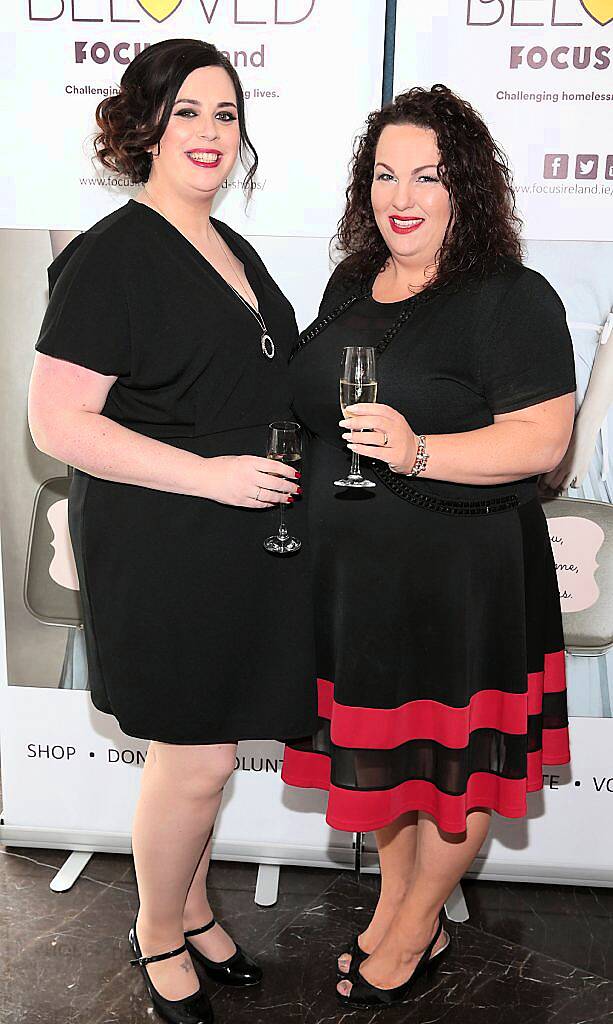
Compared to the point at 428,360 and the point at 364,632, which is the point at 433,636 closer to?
the point at 364,632

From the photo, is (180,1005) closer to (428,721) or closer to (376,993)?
(376,993)

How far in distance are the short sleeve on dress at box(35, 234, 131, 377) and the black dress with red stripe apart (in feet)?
1.30

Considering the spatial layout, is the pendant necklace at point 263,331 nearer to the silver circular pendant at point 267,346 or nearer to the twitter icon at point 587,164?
the silver circular pendant at point 267,346

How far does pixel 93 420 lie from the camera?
1880 mm

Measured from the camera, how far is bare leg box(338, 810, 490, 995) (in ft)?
7.22

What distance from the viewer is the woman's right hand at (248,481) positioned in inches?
73.4

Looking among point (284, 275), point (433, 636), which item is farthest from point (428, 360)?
point (284, 275)

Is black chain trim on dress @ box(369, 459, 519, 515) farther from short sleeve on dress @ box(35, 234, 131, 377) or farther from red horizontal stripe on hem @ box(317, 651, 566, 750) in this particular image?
short sleeve on dress @ box(35, 234, 131, 377)

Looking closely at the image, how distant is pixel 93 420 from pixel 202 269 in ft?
1.19

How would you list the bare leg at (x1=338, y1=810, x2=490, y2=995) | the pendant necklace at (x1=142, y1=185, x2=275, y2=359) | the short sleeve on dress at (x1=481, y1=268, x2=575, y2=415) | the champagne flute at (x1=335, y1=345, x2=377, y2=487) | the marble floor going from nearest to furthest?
the champagne flute at (x1=335, y1=345, x2=377, y2=487)
the short sleeve on dress at (x1=481, y1=268, x2=575, y2=415)
the pendant necklace at (x1=142, y1=185, x2=275, y2=359)
the bare leg at (x1=338, y1=810, x2=490, y2=995)
the marble floor

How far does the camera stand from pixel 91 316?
1842 mm

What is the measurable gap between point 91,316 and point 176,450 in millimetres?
283

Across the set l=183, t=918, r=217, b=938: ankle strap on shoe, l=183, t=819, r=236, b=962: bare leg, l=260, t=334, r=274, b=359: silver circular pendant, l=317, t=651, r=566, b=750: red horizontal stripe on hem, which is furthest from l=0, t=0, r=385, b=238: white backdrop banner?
l=183, t=918, r=217, b=938: ankle strap on shoe

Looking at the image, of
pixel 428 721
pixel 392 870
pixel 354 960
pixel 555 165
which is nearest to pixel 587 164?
pixel 555 165
